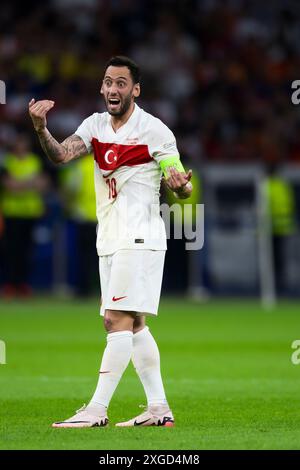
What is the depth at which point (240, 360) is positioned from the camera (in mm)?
13008

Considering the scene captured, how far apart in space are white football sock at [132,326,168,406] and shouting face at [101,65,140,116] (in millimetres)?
1462

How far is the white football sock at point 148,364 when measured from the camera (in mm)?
8297

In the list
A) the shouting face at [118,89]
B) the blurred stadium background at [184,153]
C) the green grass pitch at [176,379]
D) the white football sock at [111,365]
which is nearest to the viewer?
the green grass pitch at [176,379]

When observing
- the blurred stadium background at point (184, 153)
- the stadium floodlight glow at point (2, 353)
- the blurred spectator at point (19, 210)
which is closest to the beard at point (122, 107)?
the stadium floodlight glow at point (2, 353)

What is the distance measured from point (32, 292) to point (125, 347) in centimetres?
1533

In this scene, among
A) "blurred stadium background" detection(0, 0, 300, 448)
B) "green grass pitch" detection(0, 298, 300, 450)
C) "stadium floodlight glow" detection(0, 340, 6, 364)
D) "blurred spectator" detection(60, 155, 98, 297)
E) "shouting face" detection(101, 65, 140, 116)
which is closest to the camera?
"green grass pitch" detection(0, 298, 300, 450)

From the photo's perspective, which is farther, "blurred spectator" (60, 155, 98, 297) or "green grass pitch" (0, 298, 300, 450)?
"blurred spectator" (60, 155, 98, 297)

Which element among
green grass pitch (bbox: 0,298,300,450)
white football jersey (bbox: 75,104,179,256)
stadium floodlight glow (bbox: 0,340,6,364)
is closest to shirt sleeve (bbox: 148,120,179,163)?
white football jersey (bbox: 75,104,179,256)

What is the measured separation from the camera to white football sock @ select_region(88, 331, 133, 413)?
26.5ft

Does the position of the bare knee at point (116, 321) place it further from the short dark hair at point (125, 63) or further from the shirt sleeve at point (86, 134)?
the short dark hair at point (125, 63)

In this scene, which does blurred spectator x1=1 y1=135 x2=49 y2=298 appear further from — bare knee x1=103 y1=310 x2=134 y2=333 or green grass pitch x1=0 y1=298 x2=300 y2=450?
bare knee x1=103 y1=310 x2=134 y2=333

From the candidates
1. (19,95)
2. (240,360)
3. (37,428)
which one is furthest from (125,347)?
(19,95)

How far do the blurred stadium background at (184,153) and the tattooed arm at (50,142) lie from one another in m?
5.16
